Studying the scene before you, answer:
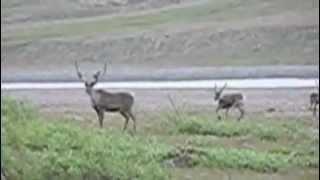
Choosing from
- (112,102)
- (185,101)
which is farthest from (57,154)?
(185,101)

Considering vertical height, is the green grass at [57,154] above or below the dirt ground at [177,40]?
above

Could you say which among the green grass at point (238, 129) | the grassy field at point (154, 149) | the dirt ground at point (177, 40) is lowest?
the dirt ground at point (177, 40)

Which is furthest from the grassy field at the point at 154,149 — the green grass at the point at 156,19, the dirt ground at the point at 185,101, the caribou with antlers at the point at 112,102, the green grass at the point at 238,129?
the green grass at the point at 156,19

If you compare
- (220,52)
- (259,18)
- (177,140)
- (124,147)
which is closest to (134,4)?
(259,18)

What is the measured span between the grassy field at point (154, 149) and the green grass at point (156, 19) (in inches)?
1422

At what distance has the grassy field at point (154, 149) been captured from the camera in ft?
34.6

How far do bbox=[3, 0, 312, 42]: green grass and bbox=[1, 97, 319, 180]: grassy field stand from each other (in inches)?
1422

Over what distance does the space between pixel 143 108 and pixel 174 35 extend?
22.7 meters

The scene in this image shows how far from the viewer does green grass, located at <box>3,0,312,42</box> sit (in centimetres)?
5797

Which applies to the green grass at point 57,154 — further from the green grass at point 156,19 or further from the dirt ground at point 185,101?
the green grass at point 156,19

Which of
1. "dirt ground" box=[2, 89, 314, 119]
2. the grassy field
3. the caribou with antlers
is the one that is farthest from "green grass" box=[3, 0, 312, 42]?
the grassy field

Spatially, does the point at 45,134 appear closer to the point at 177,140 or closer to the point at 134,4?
the point at 177,140

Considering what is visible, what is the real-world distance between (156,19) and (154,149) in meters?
46.8

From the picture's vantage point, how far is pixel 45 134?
1213 cm
